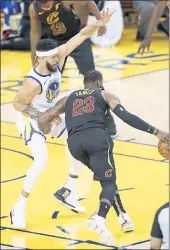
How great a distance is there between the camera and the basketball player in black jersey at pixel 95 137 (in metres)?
7.47

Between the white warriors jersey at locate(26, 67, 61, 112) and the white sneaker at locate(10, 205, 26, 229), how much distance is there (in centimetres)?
257

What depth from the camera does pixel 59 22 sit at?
1006cm

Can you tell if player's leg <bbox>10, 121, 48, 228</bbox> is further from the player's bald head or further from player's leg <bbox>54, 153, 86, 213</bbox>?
the player's bald head

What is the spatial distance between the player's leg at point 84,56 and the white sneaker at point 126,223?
258 centimetres

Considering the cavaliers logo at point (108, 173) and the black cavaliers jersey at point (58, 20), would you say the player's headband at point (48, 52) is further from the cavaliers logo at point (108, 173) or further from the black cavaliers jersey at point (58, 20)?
the black cavaliers jersey at point (58, 20)

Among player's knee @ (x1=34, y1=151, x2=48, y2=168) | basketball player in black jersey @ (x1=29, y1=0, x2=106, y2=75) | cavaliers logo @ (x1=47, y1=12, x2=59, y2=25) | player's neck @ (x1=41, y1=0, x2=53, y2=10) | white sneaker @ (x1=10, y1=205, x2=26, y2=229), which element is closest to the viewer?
basketball player in black jersey @ (x1=29, y1=0, x2=106, y2=75)

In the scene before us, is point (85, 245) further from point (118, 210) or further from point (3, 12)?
point (3, 12)

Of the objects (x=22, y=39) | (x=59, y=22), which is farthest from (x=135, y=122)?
(x=22, y=39)

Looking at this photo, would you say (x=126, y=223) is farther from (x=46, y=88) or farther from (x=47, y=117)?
(x=47, y=117)

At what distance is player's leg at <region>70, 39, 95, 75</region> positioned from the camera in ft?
39.1

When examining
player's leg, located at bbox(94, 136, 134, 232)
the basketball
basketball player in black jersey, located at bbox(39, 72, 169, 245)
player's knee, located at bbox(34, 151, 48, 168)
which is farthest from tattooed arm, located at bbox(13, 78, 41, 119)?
player's leg, located at bbox(94, 136, 134, 232)

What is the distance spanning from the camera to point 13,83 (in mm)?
20234

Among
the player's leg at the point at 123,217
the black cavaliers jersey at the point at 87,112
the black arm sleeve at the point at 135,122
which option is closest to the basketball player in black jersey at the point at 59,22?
the black cavaliers jersey at the point at 87,112

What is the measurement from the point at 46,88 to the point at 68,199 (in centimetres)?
379
